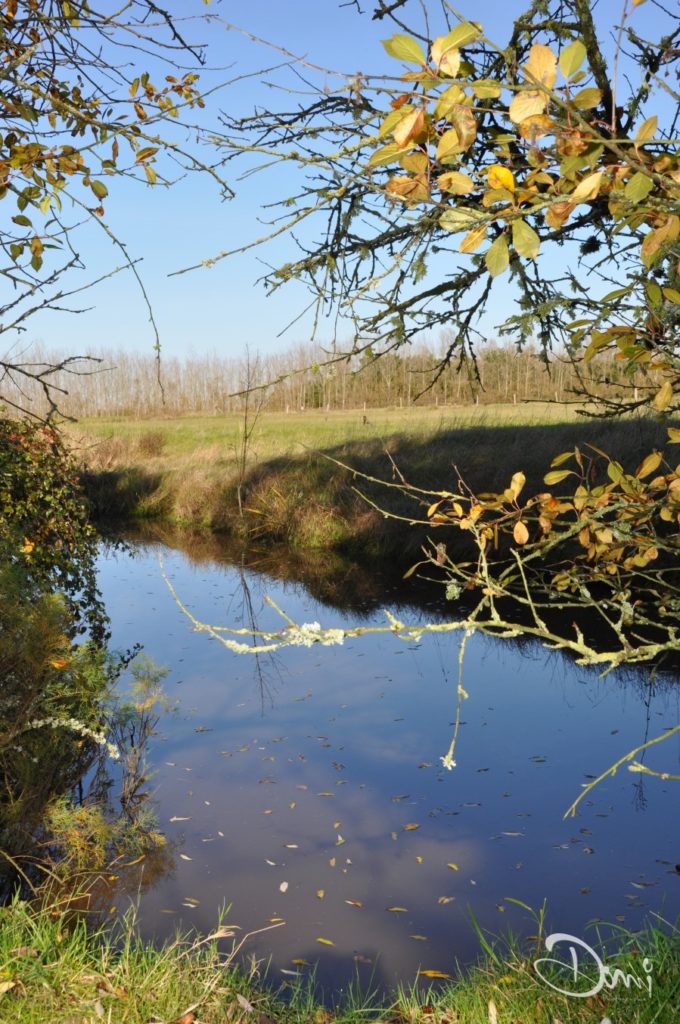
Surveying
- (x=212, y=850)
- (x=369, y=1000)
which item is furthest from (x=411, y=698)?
(x=369, y=1000)

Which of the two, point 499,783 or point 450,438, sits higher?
point 450,438

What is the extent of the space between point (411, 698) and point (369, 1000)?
5.05m

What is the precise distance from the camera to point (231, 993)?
4285 millimetres

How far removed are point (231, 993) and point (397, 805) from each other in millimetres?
3134

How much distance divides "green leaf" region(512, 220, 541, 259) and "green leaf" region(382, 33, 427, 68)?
446 mm

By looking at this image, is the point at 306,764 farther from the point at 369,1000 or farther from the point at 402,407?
the point at 402,407

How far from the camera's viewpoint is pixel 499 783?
7.56 m

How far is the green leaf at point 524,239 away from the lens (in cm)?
220

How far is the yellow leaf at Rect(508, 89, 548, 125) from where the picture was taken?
216 centimetres

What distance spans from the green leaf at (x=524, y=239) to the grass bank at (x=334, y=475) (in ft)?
38.2

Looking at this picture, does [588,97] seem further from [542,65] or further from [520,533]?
[520,533]

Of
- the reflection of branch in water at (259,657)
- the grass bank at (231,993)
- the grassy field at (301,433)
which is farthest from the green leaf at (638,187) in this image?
the grassy field at (301,433)

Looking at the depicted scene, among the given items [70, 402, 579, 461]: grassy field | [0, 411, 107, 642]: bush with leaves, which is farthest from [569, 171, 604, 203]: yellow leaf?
[70, 402, 579, 461]: grassy field

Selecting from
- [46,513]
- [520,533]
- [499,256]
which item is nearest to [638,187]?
[499,256]
